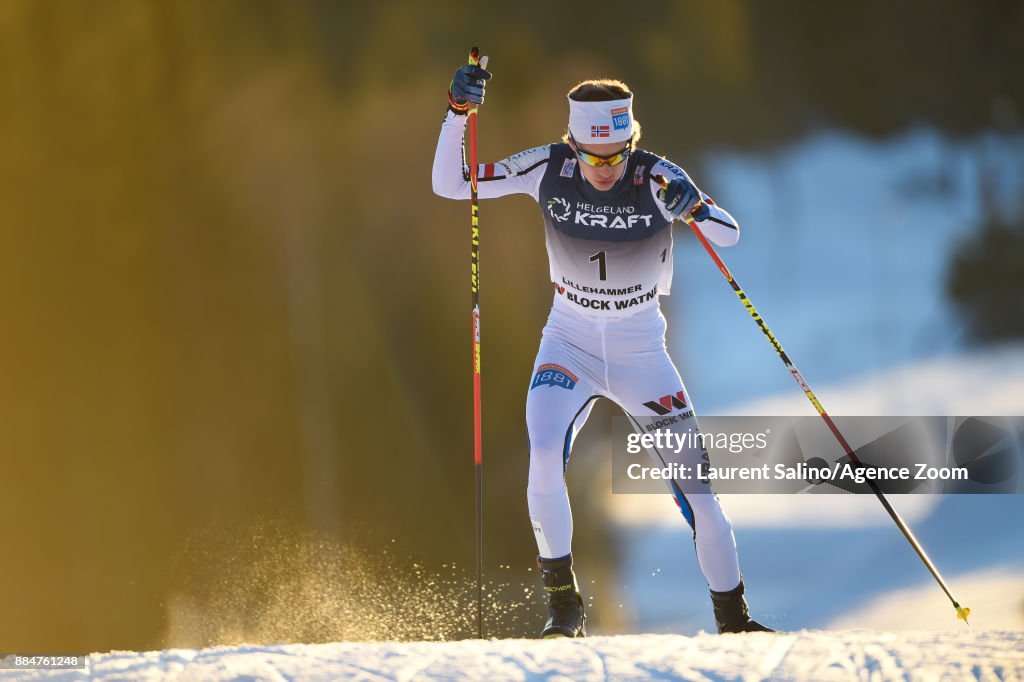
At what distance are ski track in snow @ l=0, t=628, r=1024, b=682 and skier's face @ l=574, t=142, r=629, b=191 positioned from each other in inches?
53.1

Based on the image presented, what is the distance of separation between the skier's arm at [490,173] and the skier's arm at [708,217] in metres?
0.35

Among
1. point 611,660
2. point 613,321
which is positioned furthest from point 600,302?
point 611,660

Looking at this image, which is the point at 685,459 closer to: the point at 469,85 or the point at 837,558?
the point at 469,85

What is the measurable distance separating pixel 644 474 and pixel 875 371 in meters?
1.39

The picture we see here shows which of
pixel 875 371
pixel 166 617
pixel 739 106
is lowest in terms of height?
pixel 166 617

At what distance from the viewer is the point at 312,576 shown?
5113 millimetres

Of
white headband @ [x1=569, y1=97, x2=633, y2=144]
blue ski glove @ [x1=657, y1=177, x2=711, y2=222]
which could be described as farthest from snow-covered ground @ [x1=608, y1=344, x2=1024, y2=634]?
white headband @ [x1=569, y1=97, x2=633, y2=144]

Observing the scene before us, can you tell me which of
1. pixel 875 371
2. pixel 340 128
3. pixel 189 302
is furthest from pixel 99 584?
pixel 875 371

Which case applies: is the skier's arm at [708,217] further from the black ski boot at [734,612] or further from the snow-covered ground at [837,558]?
the snow-covered ground at [837,558]

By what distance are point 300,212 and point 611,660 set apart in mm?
3884

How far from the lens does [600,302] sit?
3.02 meters

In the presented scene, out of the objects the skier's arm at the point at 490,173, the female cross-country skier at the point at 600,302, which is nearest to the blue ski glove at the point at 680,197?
the female cross-country skier at the point at 600,302

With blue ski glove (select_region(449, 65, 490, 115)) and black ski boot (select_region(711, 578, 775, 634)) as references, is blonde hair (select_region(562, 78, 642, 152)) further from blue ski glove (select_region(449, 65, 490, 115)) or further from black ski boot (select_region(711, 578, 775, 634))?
black ski boot (select_region(711, 578, 775, 634))

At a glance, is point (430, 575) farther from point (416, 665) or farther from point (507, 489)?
point (416, 665)
